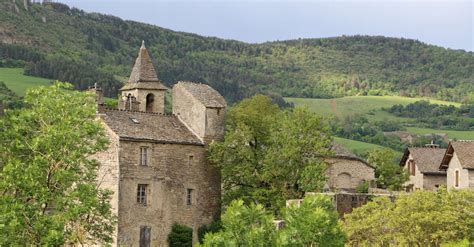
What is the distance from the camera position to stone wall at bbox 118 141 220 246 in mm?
75500

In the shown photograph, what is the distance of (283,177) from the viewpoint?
261 feet

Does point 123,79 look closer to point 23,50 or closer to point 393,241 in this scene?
point 23,50

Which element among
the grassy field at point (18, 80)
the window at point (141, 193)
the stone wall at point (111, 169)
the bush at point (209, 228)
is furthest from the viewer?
the grassy field at point (18, 80)

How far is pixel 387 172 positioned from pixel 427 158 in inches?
174

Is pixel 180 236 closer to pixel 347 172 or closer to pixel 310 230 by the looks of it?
pixel 347 172

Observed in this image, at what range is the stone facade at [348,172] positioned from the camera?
93750 millimetres

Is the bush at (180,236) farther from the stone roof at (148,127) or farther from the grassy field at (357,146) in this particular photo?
the grassy field at (357,146)

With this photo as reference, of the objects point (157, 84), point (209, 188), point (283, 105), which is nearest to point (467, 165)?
point (209, 188)

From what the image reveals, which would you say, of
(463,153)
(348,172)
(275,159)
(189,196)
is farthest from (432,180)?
(189,196)

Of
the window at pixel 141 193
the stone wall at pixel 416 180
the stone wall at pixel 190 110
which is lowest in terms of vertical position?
the window at pixel 141 193

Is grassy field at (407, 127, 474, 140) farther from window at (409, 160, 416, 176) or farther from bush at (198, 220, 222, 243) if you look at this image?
bush at (198, 220, 222, 243)

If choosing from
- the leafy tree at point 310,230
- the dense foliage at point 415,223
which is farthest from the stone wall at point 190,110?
the leafy tree at point 310,230

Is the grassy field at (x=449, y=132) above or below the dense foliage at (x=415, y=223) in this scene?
above

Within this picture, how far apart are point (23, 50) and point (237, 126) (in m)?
115
